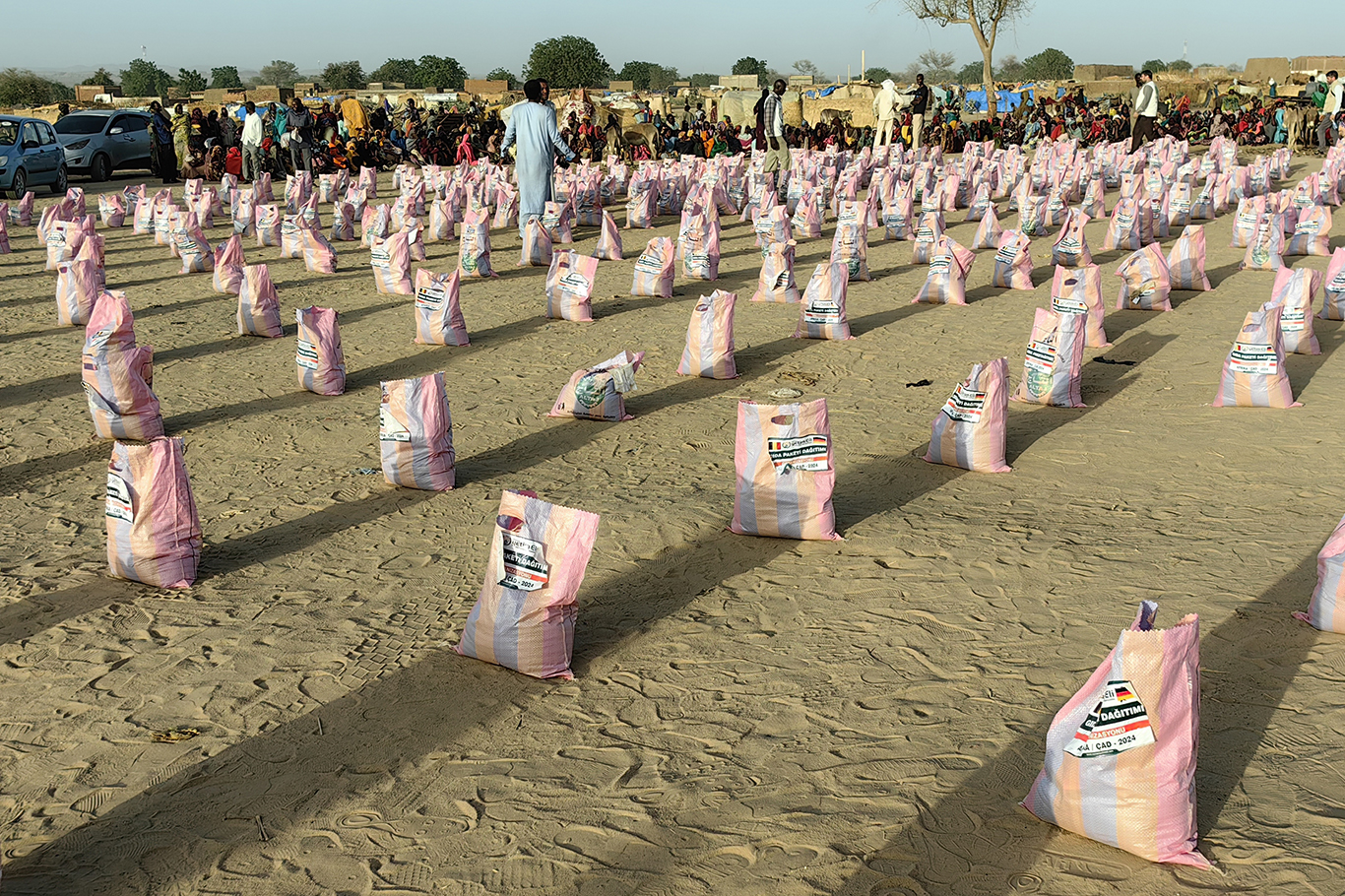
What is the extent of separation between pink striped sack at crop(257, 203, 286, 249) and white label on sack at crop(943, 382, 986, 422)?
9.76 meters

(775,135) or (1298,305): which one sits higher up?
(775,135)

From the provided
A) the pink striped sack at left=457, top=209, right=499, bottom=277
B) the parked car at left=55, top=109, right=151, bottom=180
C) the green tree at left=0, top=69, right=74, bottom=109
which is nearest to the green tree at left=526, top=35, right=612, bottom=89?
the green tree at left=0, top=69, right=74, bottom=109

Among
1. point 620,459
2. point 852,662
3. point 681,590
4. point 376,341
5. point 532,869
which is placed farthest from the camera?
point 376,341

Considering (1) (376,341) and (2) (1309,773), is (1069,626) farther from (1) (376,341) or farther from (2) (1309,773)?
(1) (376,341)

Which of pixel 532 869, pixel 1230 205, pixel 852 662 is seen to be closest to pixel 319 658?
pixel 532 869

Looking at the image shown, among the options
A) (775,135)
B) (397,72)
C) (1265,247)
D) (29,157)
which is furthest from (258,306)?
(397,72)

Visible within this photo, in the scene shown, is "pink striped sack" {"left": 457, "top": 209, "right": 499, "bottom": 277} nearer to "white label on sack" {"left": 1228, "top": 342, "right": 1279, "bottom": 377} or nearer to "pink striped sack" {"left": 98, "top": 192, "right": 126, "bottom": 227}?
"pink striped sack" {"left": 98, "top": 192, "right": 126, "bottom": 227}

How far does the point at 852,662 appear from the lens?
12.4ft

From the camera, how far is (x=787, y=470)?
479 centimetres

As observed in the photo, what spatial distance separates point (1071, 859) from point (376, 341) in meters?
6.89

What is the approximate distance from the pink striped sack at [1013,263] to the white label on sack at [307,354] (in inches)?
250

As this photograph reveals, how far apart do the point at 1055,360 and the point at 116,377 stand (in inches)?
211

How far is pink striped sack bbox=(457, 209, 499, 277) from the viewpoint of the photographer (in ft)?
35.9

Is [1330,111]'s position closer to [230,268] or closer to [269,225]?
[269,225]
